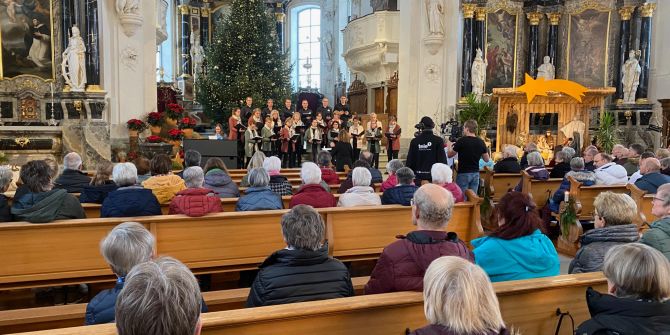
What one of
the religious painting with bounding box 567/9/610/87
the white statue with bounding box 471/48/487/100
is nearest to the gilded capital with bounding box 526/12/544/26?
the religious painting with bounding box 567/9/610/87

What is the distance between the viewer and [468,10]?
660 inches

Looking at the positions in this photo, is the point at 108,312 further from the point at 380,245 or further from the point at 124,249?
the point at 380,245

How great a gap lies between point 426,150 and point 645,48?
519 inches

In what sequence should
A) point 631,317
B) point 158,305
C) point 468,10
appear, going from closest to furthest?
point 158,305 → point 631,317 → point 468,10

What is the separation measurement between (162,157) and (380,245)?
228 cm

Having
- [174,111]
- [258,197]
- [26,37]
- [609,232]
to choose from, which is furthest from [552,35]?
[609,232]

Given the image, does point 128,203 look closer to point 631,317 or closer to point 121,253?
point 121,253

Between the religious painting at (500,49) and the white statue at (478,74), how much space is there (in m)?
1.01

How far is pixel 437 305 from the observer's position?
169cm

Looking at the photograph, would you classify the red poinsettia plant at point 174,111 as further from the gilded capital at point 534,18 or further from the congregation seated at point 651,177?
the gilded capital at point 534,18

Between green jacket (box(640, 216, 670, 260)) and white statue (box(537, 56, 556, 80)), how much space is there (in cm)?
1536

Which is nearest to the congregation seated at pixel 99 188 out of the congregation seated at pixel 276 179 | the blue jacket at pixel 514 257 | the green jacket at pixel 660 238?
the congregation seated at pixel 276 179

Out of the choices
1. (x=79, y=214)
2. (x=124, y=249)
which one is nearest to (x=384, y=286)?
(x=124, y=249)

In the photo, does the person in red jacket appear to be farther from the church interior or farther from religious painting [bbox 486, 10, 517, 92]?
religious painting [bbox 486, 10, 517, 92]
